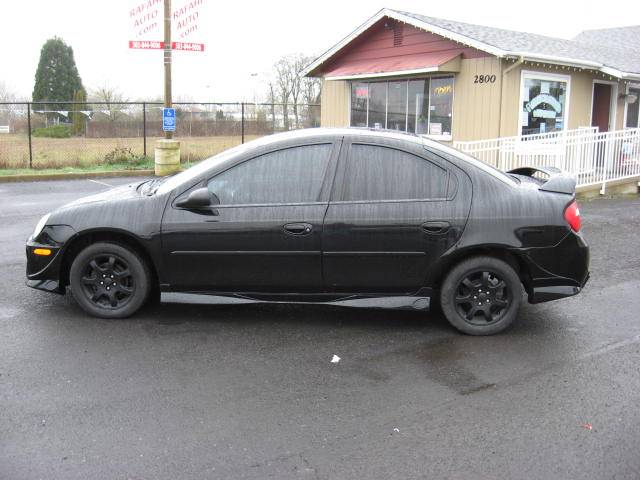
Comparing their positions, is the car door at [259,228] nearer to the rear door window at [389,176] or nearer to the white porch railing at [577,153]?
the rear door window at [389,176]

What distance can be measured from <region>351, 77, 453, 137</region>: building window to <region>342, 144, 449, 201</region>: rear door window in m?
11.0

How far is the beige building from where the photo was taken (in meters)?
14.5

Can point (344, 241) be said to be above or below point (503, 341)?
above

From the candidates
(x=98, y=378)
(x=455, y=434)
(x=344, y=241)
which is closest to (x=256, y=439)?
(x=455, y=434)

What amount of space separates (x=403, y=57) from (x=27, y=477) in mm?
15178

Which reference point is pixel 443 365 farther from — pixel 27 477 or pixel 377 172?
pixel 27 477

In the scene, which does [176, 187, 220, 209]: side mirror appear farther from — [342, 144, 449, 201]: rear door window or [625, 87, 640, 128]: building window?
[625, 87, 640, 128]: building window

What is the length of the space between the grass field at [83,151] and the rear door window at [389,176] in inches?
578

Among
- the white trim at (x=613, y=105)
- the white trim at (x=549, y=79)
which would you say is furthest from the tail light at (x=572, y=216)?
the white trim at (x=613, y=105)

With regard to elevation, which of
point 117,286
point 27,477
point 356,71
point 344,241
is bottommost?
point 27,477

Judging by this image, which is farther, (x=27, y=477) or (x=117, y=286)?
(x=117, y=286)

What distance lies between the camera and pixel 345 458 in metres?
3.21

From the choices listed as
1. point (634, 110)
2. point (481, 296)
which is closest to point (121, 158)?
point (634, 110)

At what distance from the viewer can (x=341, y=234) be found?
4.93 meters
